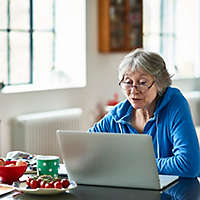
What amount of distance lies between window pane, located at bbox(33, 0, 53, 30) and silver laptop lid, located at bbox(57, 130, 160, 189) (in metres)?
2.94

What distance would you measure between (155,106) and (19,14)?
2.41m

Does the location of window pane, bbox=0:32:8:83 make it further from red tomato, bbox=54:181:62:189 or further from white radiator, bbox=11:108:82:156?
red tomato, bbox=54:181:62:189

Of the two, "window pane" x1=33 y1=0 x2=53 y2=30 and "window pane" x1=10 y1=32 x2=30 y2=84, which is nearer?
"window pane" x1=10 y1=32 x2=30 y2=84

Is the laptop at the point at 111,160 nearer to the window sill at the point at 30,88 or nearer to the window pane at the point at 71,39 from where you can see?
the window sill at the point at 30,88

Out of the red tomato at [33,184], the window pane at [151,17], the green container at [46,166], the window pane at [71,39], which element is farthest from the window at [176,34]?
the red tomato at [33,184]

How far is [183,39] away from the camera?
24.7ft

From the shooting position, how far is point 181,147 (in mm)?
2613

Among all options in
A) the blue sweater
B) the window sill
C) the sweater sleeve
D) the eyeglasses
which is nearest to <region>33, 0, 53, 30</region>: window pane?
the window sill

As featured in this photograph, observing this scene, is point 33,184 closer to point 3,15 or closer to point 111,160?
point 111,160

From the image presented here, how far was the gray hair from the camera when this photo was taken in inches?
109

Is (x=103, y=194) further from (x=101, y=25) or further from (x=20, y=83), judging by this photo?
(x=101, y=25)

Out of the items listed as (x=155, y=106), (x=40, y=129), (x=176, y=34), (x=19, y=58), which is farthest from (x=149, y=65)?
(x=176, y=34)

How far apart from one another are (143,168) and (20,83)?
2.93m

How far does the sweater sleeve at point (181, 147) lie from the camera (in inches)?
99.9
